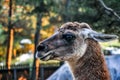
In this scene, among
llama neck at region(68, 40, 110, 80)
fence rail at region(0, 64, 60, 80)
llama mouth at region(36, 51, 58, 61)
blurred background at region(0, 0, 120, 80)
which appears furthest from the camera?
fence rail at region(0, 64, 60, 80)

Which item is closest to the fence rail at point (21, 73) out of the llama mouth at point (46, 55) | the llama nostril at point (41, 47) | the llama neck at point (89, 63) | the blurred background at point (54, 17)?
the blurred background at point (54, 17)

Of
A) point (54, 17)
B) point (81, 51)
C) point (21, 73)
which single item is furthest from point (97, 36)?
point (54, 17)

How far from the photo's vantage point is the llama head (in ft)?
19.2

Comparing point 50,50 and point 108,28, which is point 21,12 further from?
point 50,50

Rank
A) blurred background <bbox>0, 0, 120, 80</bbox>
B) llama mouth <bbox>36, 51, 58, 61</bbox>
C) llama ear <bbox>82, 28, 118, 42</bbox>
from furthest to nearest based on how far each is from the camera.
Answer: blurred background <bbox>0, 0, 120, 80</bbox>, llama ear <bbox>82, 28, 118, 42</bbox>, llama mouth <bbox>36, 51, 58, 61</bbox>

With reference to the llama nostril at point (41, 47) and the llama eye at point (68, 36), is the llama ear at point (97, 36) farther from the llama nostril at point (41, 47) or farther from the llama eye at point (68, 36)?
the llama nostril at point (41, 47)

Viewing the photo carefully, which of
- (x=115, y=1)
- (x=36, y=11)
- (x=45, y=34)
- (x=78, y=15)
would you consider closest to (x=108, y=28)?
(x=115, y=1)

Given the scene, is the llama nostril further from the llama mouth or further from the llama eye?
the llama eye

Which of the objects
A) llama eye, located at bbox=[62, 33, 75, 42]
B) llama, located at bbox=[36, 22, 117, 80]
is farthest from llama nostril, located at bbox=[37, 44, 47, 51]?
llama eye, located at bbox=[62, 33, 75, 42]

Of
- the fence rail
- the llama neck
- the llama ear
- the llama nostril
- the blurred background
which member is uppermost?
the llama ear

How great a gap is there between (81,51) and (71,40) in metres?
0.20

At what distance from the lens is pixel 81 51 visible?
19.8 ft

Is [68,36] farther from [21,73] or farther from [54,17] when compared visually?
[54,17]

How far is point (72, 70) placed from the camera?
6.09 metres
